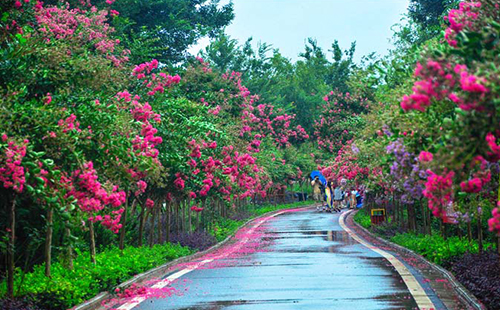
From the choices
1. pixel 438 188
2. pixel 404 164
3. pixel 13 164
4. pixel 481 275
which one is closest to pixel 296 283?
pixel 481 275

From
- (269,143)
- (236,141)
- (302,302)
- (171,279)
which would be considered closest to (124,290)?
(171,279)

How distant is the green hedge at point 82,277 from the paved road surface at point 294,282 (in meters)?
0.92

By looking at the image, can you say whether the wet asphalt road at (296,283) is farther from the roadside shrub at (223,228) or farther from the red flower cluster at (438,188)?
the roadside shrub at (223,228)

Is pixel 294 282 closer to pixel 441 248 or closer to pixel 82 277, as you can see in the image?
pixel 82 277

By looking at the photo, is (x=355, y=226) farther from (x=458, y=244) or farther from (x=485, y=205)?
(x=485, y=205)

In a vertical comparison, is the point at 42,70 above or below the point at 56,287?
above

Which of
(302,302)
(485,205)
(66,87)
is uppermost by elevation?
(66,87)

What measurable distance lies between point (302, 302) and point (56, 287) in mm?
3437

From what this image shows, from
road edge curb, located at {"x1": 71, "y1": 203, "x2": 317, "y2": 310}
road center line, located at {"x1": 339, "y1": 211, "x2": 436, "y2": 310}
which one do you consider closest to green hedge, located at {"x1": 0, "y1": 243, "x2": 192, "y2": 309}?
road edge curb, located at {"x1": 71, "y1": 203, "x2": 317, "y2": 310}

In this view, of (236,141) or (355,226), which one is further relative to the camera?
(355,226)

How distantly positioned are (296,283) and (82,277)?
373 centimetres

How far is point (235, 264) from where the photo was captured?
18609 mm

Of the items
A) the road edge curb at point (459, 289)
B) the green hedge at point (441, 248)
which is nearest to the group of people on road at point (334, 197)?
the green hedge at point (441, 248)

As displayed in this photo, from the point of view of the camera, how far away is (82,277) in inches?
504
